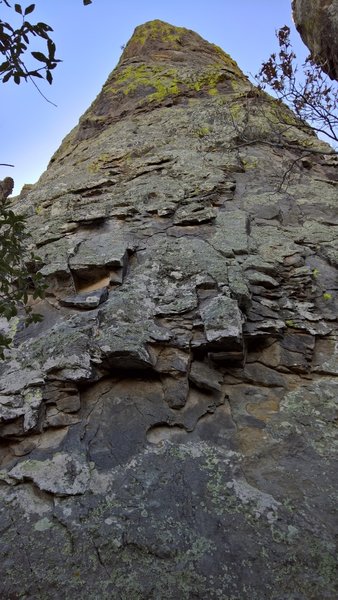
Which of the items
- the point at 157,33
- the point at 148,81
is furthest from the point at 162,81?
the point at 157,33

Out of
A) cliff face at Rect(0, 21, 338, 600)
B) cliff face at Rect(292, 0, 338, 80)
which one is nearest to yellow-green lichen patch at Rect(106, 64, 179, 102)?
cliff face at Rect(292, 0, 338, 80)

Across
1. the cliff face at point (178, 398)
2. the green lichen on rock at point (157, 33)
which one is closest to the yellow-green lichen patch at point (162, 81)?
the green lichen on rock at point (157, 33)

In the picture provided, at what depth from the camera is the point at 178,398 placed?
4789 mm

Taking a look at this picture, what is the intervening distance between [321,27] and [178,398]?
12578 millimetres

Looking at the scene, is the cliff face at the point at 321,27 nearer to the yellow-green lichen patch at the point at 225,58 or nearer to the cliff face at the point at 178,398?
the yellow-green lichen patch at the point at 225,58

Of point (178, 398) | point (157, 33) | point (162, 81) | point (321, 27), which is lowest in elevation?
point (178, 398)

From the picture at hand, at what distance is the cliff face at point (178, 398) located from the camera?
3.57 meters

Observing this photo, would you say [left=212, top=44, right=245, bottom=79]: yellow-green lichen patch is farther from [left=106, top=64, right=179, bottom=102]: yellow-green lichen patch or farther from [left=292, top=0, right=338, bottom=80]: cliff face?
[left=106, top=64, right=179, bottom=102]: yellow-green lichen patch

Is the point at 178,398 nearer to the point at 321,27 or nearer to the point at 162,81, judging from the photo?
the point at 162,81

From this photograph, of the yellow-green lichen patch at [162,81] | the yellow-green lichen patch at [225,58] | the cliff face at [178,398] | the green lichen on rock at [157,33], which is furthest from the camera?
the green lichen on rock at [157,33]

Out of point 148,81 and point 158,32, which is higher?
point 158,32

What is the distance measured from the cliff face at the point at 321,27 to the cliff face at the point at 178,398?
5789 millimetres

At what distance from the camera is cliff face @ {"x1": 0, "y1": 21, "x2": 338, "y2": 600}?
357 cm

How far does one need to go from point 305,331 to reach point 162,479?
259 cm
